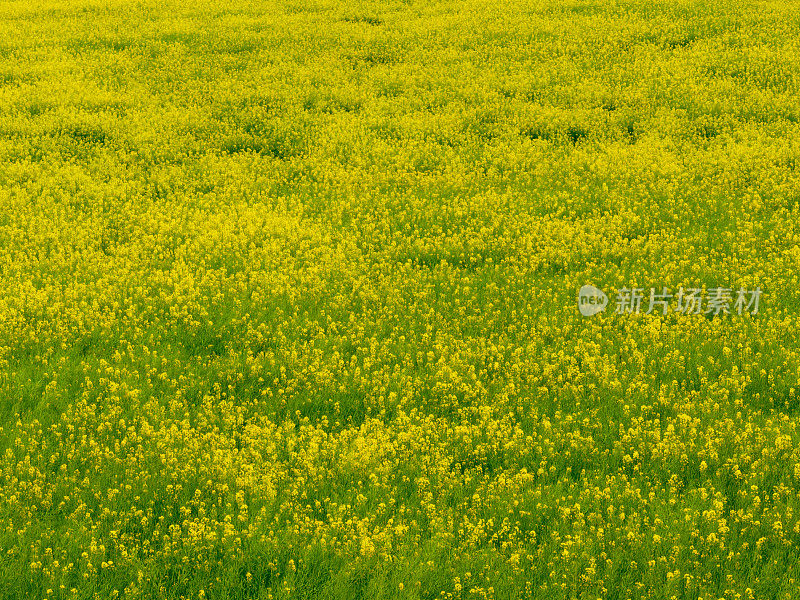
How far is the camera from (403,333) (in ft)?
31.4

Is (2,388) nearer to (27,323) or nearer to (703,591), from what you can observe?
(27,323)

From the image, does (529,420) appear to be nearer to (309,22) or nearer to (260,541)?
(260,541)

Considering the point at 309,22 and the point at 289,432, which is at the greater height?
the point at 309,22

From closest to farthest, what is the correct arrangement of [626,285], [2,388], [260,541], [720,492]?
[260,541]
[720,492]
[2,388]
[626,285]

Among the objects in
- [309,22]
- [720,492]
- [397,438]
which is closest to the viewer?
[720,492]

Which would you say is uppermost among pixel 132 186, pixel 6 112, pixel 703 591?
pixel 6 112

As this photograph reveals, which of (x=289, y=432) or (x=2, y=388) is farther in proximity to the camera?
(x=2, y=388)

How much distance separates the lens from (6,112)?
692 inches

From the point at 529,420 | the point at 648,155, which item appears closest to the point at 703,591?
the point at 529,420

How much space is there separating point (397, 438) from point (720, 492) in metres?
2.75

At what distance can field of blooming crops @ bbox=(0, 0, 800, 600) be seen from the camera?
6.16 metres

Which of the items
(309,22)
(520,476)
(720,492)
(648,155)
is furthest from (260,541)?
(309,22)

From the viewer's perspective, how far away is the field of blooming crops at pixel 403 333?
242 inches

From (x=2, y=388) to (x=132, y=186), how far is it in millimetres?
6617
